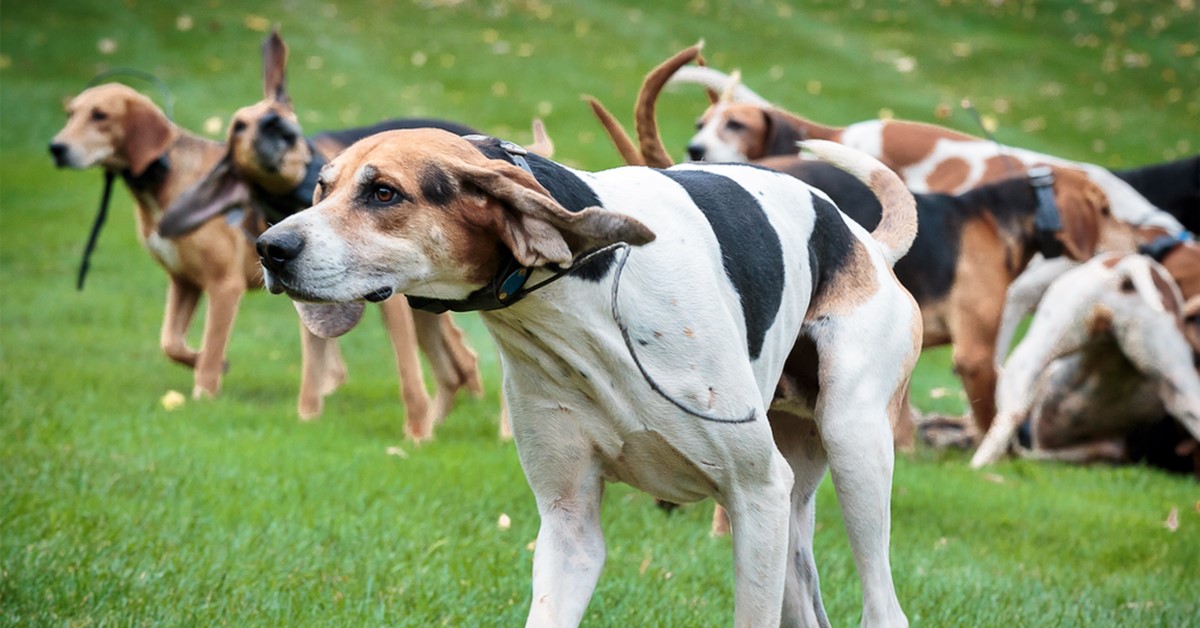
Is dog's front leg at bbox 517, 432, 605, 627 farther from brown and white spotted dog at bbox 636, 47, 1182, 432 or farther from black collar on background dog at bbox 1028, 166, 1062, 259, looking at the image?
black collar on background dog at bbox 1028, 166, 1062, 259

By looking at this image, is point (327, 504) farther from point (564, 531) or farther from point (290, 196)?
point (564, 531)

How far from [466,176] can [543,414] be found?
2.32 feet

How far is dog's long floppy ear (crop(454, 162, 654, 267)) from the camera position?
3014mm

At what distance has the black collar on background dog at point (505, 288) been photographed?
3166 mm

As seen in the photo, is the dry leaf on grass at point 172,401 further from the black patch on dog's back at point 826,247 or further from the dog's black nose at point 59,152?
the black patch on dog's back at point 826,247

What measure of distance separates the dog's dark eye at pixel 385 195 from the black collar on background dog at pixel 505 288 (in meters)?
0.27

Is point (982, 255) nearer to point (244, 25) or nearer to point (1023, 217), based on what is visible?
point (1023, 217)

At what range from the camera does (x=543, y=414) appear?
352cm

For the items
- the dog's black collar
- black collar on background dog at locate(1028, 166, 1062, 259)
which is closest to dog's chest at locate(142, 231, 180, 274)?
black collar on background dog at locate(1028, 166, 1062, 259)

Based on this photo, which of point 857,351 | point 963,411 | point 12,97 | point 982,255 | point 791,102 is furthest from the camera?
point 791,102

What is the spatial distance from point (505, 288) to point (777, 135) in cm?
614

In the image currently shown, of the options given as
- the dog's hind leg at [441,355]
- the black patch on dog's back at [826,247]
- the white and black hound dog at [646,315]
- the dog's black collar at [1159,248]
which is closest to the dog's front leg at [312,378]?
the dog's hind leg at [441,355]

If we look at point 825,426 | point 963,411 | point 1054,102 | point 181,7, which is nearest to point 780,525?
point 825,426

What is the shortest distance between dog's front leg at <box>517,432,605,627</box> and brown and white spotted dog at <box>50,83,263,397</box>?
19.1ft
